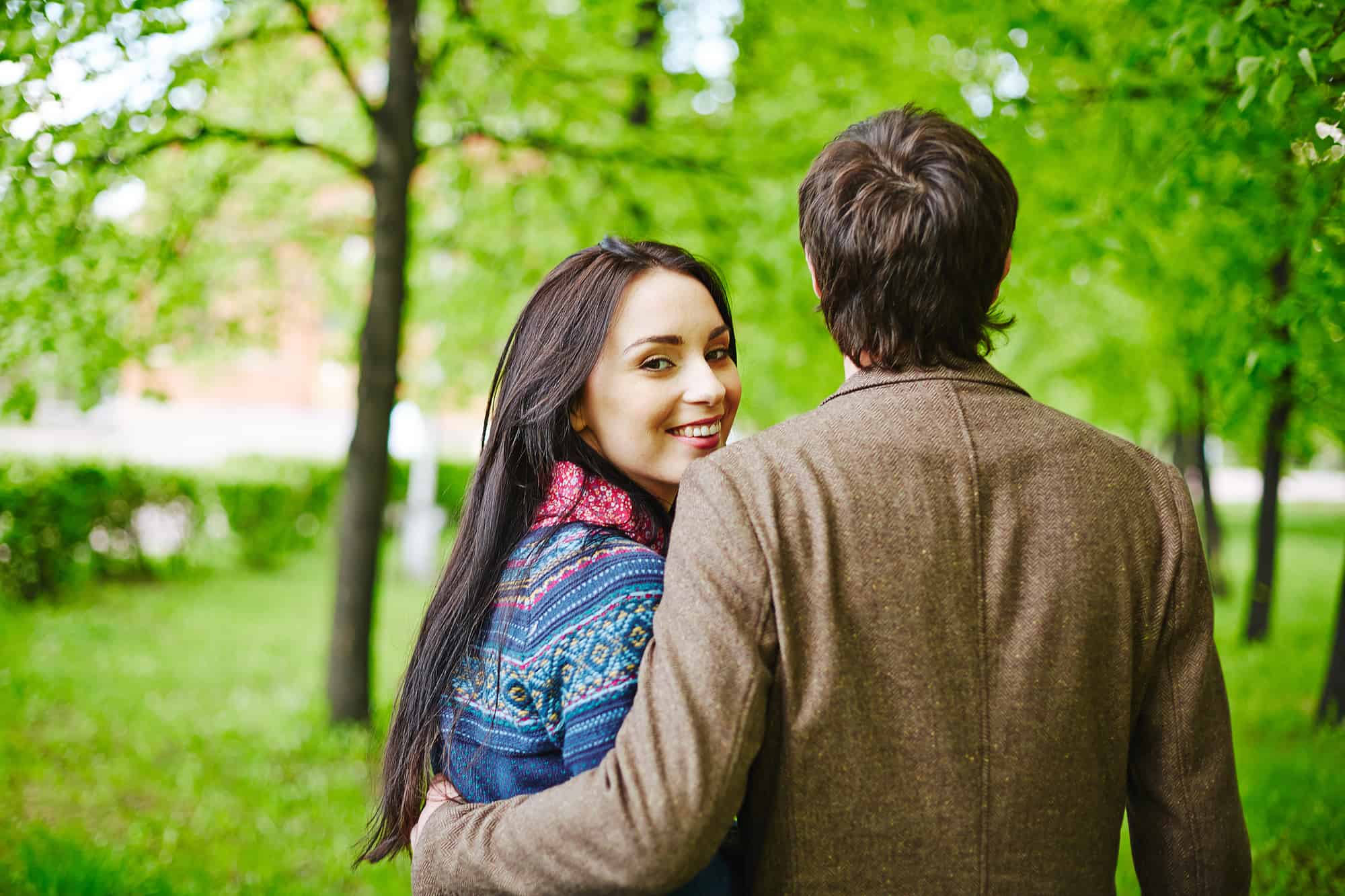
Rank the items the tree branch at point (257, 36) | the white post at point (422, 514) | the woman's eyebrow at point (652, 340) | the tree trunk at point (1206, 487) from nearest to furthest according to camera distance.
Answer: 1. the woman's eyebrow at point (652, 340)
2. the tree branch at point (257, 36)
3. the tree trunk at point (1206, 487)
4. the white post at point (422, 514)

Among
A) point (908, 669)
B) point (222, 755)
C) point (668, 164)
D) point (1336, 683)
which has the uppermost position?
point (668, 164)

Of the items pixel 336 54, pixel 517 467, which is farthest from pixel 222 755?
pixel 517 467

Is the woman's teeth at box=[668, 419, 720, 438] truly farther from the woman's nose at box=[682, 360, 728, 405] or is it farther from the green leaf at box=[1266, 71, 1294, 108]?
the green leaf at box=[1266, 71, 1294, 108]

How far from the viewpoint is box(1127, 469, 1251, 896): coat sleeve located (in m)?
1.70

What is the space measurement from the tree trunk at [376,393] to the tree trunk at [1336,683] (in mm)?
5568

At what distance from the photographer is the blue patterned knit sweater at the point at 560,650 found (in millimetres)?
1683

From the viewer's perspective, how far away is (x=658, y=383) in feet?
6.74

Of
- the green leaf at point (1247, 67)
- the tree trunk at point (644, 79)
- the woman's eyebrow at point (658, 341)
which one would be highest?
the tree trunk at point (644, 79)

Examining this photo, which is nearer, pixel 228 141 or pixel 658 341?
pixel 658 341

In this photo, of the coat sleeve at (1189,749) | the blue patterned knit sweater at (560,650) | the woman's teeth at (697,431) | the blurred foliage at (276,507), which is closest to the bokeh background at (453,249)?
the blue patterned knit sweater at (560,650)

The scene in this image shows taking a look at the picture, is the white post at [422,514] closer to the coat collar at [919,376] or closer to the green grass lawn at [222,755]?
the green grass lawn at [222,755]

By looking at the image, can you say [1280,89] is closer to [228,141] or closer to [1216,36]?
[1216,36]

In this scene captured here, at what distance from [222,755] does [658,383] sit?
5188 mm

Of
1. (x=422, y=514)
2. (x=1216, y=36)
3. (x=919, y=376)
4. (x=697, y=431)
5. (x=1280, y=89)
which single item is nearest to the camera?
(x=919, y=376)
